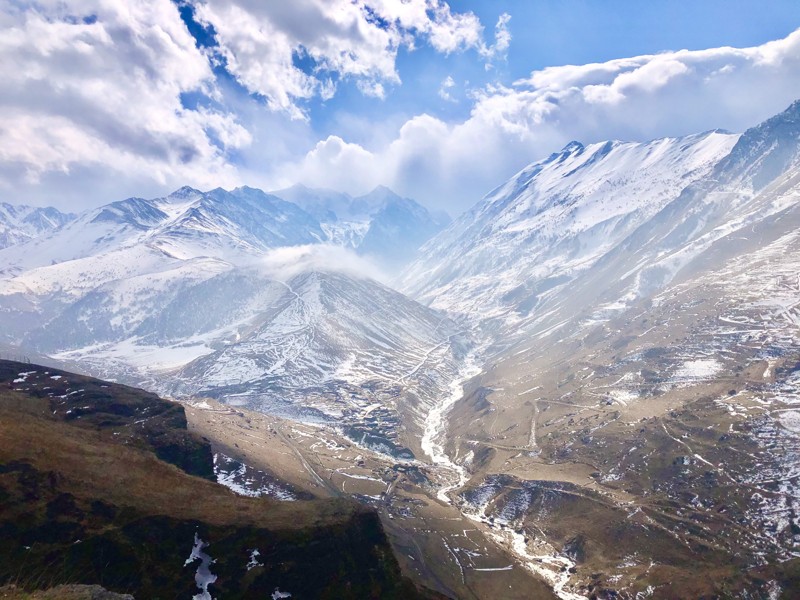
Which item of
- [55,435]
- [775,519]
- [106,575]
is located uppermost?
[775,519]

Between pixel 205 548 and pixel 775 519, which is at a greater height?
pixel 775 519

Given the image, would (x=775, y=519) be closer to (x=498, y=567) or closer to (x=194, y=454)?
(x=498, y=567)

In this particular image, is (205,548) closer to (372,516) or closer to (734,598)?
(372,516)

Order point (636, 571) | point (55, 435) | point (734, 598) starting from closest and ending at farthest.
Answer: point (55, 435) → point (734, 598) → point (636, 571)

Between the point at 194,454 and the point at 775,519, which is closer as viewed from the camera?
the point at 194,454

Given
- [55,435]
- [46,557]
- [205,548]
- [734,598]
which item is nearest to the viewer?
[46,557]

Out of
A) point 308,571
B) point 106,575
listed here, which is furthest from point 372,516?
point 106,575
